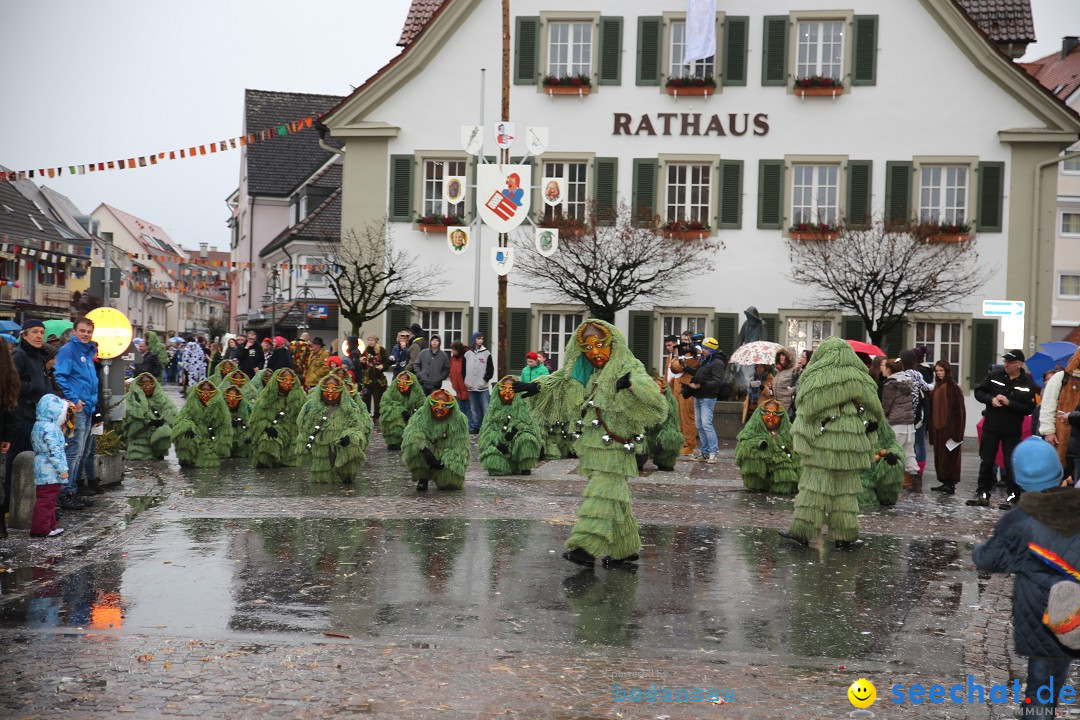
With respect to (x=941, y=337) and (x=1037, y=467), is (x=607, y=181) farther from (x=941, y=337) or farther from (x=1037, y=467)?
(x=1037, y=467)

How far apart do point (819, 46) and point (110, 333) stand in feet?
62.7

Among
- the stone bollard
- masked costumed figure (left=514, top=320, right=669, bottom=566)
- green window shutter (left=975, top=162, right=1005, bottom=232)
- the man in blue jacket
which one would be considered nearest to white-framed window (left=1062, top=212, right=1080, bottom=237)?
green window shutter (left=975, top=162, right=1005, bottom=232)

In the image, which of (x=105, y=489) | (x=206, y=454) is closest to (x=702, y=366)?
(x=206, y=454)

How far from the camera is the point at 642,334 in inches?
1104

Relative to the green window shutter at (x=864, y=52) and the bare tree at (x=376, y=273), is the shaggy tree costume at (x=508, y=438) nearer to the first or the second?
the bare tree at (x=376, y=273)

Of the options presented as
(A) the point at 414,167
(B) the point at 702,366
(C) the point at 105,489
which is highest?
(A) the point at 414,167

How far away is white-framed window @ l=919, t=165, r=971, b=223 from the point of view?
89.4 ft

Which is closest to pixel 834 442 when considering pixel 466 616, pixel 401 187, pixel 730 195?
pixel 466 616

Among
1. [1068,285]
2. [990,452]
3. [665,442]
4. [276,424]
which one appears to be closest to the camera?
[990,452]

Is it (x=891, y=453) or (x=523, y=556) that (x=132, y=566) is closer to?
(x=523, y=556)

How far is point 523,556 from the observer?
10062 millimetres

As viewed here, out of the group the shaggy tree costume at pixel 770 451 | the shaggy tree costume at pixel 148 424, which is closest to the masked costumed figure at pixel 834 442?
the shaggy tree costume at pixel 770 451

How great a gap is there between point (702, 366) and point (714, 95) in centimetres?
1228

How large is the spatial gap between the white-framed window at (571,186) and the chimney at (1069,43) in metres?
33.1
